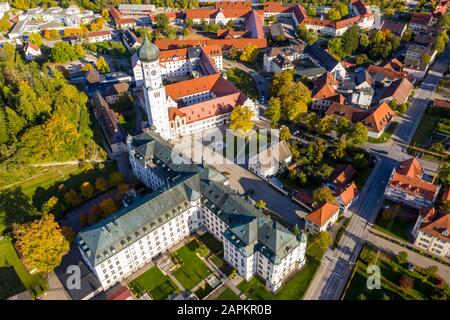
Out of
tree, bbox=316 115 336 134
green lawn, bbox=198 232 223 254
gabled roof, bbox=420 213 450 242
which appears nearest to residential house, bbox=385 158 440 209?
gabled roof, bbox=420 213 450 242

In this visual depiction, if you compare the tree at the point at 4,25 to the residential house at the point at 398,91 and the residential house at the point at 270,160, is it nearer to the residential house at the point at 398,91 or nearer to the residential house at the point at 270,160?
the residential house at the point at 270,160

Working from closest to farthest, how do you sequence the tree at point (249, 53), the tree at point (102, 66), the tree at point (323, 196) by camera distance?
the tree at point (323, 196), the tree at point (102, 66), the tree at point (249, 53)

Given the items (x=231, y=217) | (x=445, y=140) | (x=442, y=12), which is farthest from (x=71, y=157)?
(x=442, y=12)

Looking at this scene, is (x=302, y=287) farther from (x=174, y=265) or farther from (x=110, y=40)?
(x=110, y=40)

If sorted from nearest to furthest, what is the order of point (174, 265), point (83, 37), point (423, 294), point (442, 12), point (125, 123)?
point (423, 294) < point (174, 265) < point (125, 123) < point (83, 37) < point (442, 12)

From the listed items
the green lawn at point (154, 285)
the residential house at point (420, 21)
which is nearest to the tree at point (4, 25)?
the green lawn at point (154, 285)
